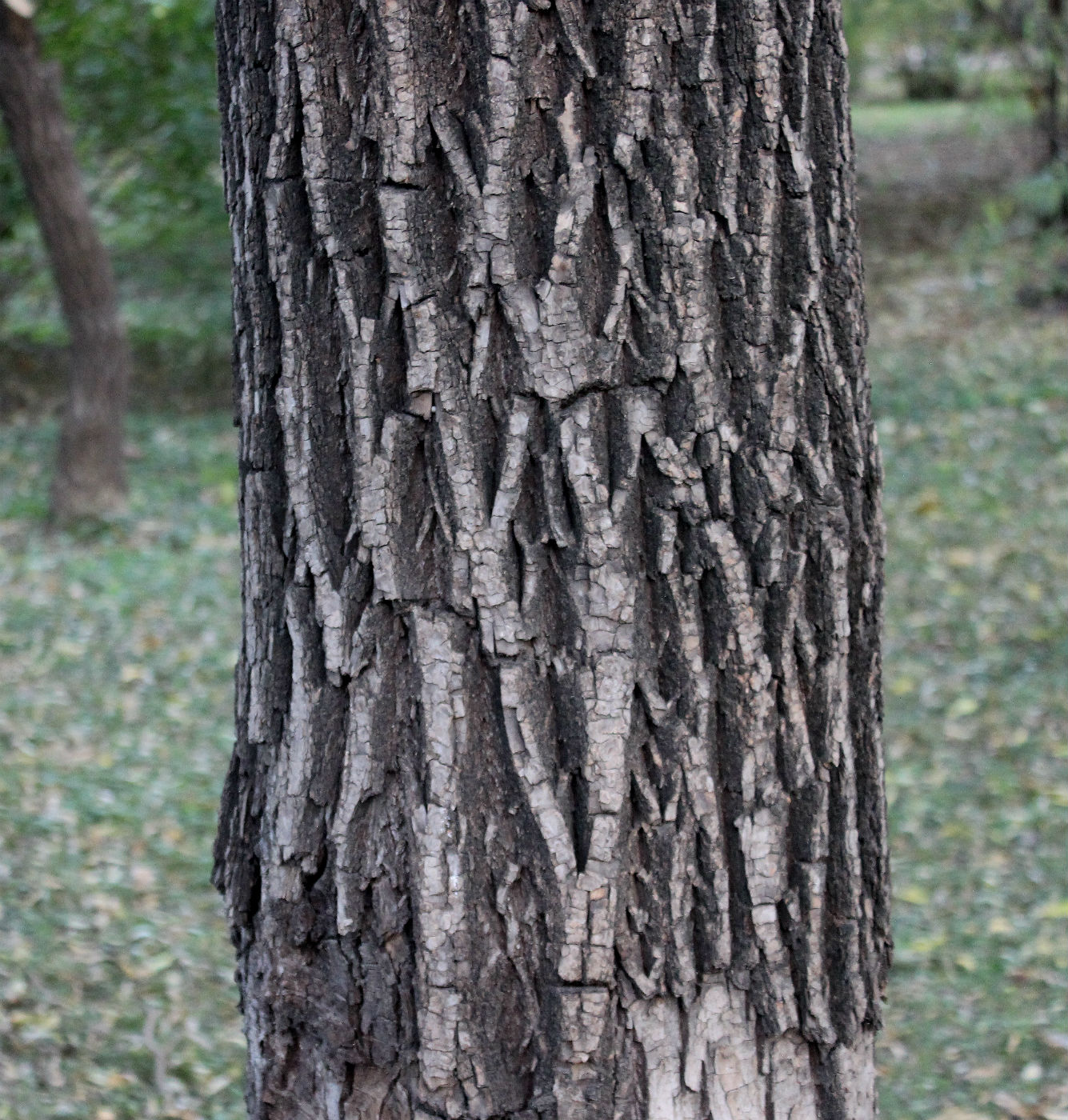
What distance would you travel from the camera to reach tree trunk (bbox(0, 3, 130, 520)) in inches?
272

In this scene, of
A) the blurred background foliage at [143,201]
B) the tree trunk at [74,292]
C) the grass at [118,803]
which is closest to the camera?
the grass at [118,803]

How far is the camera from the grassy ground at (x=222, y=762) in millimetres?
3119

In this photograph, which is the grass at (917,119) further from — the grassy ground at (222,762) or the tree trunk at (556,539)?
the tree trunk at (556,539)

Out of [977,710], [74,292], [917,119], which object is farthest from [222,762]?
[917,119]

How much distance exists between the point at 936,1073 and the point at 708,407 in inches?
86.2

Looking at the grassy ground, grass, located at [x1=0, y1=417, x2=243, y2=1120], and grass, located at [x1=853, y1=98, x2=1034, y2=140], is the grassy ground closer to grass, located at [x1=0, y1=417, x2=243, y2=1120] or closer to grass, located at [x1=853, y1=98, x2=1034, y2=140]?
grass, located at [x1=0, y1=417, x2=243, y2=1120]

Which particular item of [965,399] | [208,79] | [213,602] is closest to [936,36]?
[965,399]

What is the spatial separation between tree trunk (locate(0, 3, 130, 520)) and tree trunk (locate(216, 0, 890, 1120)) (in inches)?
232

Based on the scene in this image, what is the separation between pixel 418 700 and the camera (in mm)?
1684

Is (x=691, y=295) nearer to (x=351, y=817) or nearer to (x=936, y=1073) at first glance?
(x=351, y=817)

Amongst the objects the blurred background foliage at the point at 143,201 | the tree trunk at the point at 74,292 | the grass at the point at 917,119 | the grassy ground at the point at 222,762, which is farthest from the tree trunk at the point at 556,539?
the grass at the point at 917,119

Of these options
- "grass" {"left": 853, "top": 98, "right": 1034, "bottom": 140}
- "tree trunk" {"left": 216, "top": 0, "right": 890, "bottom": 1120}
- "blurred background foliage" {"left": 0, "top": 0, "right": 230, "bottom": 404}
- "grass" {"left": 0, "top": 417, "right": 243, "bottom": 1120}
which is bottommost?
"grass" {"left": 0, "top": 417, "right": 243, "bottom": 1120}

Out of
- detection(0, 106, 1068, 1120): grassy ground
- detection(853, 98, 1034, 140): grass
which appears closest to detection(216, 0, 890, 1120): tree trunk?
detection(0, 106, 1068, 1120): grassy ground

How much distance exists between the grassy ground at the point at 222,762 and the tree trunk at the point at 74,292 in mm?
349
